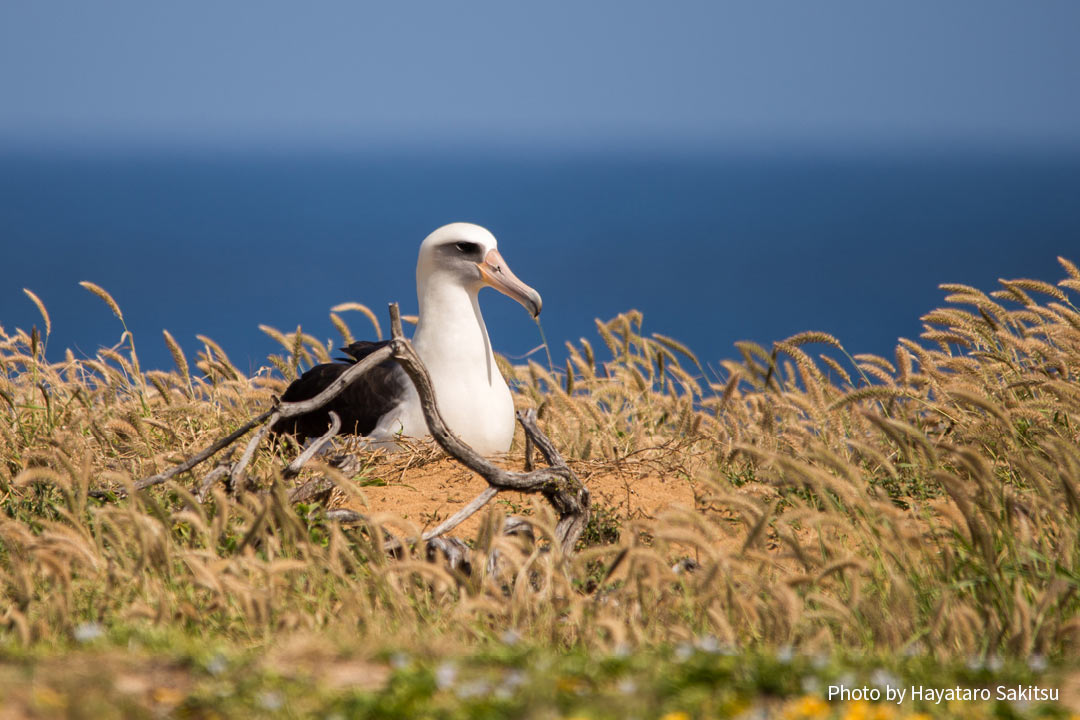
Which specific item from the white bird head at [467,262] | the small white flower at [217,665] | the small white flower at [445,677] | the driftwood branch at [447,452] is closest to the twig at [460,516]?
the driftwood branch at [447,452]

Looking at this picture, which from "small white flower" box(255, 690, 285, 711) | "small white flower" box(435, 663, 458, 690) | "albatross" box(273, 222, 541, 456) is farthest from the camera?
"albatross" box(273, 222, 541, 456)

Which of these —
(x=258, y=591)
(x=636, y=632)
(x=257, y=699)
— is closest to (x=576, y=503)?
(x=636, y=632)

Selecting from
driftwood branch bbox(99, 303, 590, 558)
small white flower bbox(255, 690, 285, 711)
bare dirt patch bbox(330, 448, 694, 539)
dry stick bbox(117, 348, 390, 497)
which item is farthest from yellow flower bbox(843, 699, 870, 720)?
bare dirt patch bbox(330, 448, 694, 539)

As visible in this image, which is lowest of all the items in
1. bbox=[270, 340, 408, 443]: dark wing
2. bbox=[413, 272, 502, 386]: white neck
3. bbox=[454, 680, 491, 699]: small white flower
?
bbox=[454, 680, 491, 699]: small white flower

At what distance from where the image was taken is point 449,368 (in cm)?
533

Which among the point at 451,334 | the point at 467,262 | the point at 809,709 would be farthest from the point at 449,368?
the point at 809,709

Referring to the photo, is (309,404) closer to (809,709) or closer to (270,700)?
(270,700)

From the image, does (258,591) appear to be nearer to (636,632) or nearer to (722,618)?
(636,632)

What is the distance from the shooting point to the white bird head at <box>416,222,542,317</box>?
5434 millimetres

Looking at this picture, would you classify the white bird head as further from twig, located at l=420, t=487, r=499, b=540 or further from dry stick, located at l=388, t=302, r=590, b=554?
twig, located at l=420, t=487, r=499, b=540

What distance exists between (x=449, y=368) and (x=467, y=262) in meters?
0.56

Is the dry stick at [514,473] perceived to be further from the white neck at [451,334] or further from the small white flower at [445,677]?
the small white flower at [445,677]

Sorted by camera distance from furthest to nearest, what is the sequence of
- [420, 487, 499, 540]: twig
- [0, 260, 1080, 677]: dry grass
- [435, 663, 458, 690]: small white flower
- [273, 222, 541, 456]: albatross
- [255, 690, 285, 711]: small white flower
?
[273, 222, 541, 456]: albatross < [420, 487, 499, 540]: twig < [0, 260, 1080, 677]: dry grass < [435, 663, 458, 690]: small white flower < [255, 690, 285, 711]: small white flower

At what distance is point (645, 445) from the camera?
5395mm
